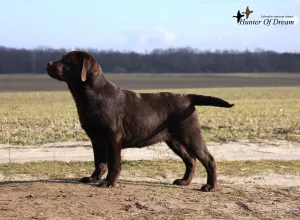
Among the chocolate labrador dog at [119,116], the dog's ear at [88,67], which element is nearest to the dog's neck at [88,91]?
the chocolate labrador dog at [119,116]

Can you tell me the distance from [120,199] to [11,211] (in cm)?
155

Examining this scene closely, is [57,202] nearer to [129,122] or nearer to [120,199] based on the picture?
[120,199]

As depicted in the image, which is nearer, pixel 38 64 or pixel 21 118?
pixel 21 118

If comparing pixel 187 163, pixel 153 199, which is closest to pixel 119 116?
pixel 153 199

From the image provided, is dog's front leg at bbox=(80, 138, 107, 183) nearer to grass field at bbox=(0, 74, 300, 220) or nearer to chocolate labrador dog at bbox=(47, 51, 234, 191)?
chocolate labrador dog at bbox=(47, 51, 234, 191)

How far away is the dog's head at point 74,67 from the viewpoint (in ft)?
27.0

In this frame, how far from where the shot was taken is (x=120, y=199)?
25.8 ft

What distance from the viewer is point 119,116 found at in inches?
337

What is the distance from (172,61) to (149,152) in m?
129

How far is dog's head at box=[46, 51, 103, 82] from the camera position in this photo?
824 centimetres

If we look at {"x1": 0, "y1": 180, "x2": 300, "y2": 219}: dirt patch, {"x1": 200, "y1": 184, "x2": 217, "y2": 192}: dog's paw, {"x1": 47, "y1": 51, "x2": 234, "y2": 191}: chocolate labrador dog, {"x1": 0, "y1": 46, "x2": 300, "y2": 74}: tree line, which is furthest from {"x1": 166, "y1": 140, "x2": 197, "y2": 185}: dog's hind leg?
{"x1": 0, "y1": 46, "x2": 300, "y2": 74}: tree line

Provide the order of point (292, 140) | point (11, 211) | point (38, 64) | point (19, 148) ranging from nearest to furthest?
point (11, 211) → point (19, 148) → point (292, 140) → point (38, 64)

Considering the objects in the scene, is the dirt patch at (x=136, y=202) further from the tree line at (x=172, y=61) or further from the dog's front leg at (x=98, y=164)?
the tree line at (x=172, y=61)

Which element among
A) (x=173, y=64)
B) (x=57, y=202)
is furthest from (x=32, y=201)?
(x=173, y=64)
